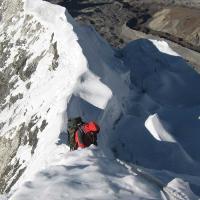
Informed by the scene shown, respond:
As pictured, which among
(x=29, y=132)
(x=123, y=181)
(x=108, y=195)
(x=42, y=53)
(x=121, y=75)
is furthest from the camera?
(x=42, y=53)

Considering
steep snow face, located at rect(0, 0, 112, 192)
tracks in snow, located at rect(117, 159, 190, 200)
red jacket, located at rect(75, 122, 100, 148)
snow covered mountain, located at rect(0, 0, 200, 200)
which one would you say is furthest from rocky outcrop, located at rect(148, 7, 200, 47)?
tracks in snow, located at rect(117, 159, 190, 200)

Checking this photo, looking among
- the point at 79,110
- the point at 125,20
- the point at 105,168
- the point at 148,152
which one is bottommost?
the point at 125,20

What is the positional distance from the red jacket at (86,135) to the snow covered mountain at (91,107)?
511 millimetres

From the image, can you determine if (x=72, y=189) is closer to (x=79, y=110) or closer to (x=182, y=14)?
(x=79, y=110)

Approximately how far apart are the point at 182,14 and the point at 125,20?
15.2ft

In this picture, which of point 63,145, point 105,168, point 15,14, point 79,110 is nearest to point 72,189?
point 105,168

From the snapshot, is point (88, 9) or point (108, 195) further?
point (88, 9)

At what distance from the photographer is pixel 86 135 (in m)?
12.0

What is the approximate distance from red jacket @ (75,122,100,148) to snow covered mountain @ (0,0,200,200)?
0.51 meters

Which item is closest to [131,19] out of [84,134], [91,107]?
[91,107]

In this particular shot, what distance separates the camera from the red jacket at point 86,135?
468 inches

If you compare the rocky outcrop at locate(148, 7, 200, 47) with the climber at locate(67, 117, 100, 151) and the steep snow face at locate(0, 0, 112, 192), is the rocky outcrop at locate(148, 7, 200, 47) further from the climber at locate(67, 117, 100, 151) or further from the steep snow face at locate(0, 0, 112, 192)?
the climber at locate(67, 117, 100, 151)

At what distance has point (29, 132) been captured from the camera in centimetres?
1842

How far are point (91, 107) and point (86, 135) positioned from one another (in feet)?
18.6
